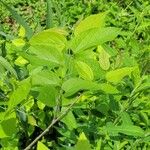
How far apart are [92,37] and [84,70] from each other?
80 millimetres

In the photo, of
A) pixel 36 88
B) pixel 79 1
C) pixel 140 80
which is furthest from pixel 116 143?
pixel 79 1

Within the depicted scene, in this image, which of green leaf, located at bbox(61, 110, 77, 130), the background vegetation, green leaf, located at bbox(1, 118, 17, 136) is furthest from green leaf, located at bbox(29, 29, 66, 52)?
green leaf, located at bbox(61, 110, 77, 130)

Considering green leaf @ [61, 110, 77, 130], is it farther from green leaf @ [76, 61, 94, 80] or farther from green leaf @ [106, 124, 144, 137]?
green leaf @ [76, 61, 94, 80]

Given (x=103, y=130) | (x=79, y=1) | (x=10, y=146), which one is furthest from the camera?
(x=79, y=1)

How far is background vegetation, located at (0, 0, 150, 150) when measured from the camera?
2.68 feet

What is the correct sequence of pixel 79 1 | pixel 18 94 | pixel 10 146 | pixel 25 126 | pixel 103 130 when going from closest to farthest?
pixel 18 94 → pixel 10 146 → pixel 103 130 → pixel 25 126 → pixel 79 1

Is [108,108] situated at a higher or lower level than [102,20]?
lower

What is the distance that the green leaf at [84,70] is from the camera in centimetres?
83

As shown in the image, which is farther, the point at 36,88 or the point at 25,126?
the point at 25,126

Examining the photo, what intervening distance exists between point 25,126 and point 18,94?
0.69 m

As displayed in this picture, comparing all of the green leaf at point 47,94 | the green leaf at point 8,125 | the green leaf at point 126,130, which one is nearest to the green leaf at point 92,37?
the green leaf at point 47,94

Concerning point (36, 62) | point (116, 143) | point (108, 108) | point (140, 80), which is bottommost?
point (116, 143)

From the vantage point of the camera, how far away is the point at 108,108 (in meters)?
1.35

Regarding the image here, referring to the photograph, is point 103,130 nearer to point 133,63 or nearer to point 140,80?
point 140,80
